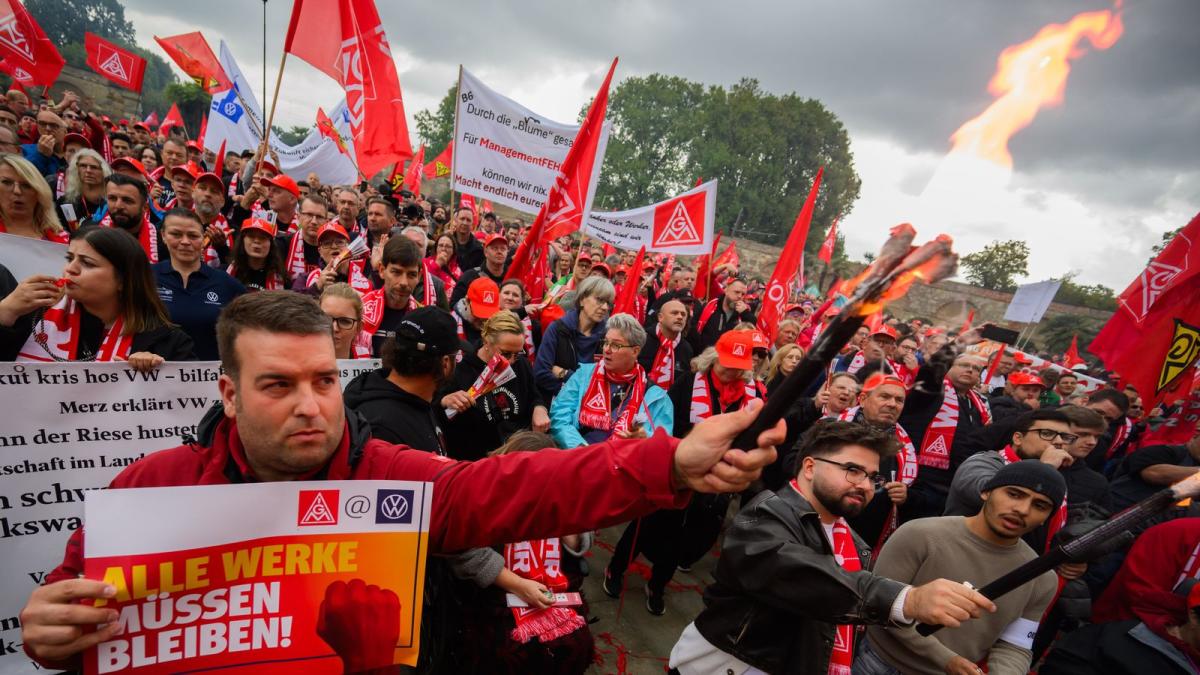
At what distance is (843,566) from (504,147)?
6527mm

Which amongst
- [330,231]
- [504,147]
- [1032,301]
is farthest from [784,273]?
[1032,301]

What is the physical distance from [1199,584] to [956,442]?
2.14m

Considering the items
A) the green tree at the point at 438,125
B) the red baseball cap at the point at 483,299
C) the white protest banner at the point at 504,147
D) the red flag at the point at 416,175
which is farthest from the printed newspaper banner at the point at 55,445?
the green tree at the point at 438,125

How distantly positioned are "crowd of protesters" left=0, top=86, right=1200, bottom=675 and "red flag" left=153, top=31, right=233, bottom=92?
6.83 metres

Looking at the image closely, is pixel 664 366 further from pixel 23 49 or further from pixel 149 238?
pixel 23 49

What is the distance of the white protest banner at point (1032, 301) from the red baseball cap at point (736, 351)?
24.8 ft

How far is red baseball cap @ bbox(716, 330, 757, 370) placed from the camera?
4.52 meters

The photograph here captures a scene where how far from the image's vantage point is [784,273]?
6770 millimetres

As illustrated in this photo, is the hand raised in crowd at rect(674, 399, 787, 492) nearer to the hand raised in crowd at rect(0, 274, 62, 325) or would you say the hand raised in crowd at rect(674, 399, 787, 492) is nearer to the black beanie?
the black beanie

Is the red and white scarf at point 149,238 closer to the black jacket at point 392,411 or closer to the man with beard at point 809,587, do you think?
the black jacket at point 392,411

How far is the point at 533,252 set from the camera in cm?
609

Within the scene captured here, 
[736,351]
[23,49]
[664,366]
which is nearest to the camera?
[736,351]

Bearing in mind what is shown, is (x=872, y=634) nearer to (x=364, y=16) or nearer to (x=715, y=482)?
(x=715, y=482)

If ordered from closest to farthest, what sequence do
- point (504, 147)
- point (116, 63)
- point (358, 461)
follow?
point (358, 461) → point (504, 147) → point (116, 63)
